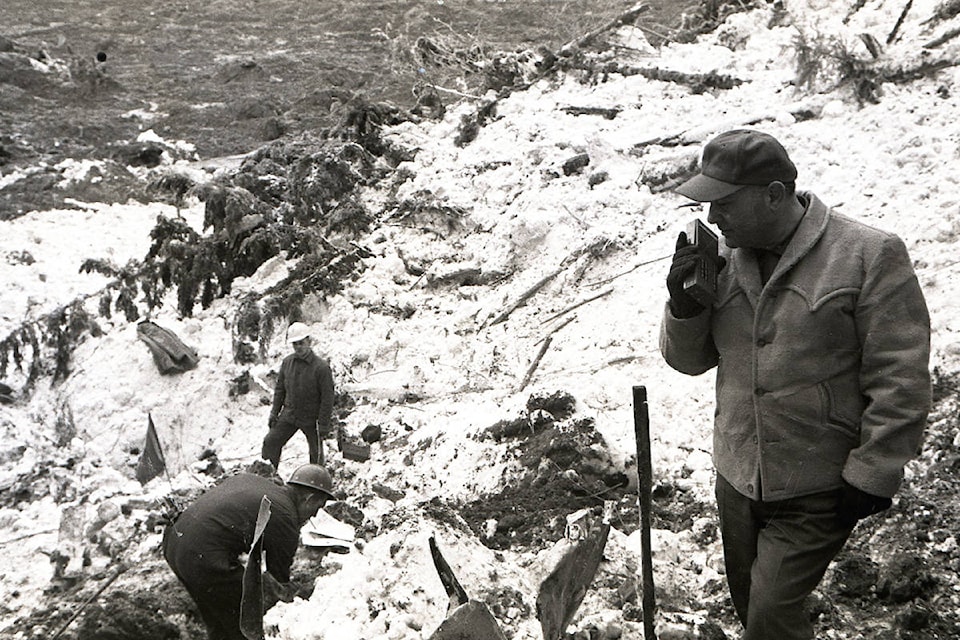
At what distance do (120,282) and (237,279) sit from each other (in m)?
1.23

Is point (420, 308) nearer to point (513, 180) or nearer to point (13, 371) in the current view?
point (513, 180)

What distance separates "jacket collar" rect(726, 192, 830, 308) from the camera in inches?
96.4

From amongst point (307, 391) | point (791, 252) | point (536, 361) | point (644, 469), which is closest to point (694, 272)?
point (791, 252)

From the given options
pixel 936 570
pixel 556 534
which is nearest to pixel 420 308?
pixel 556 534

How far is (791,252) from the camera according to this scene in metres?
2.47

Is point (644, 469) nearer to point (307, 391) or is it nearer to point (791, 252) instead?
point (791, 252)

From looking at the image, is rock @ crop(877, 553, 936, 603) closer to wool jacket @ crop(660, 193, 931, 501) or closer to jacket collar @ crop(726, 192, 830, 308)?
wool jacket @ crop(660, 193, 931, 501)

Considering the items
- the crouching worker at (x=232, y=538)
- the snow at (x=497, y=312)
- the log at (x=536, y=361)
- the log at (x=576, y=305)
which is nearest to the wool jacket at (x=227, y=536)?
the crouching worker at (x=232, y=538)

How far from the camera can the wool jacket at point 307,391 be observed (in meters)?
6.79

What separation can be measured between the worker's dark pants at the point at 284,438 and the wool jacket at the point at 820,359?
465cm

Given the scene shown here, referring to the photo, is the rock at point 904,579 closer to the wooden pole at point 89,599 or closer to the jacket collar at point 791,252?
the jacket collar at point 791,252

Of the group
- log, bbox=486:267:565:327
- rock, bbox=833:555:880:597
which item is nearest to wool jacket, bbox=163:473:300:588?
rock, bbox=833:555:880:597

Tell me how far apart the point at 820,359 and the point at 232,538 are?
2898mm

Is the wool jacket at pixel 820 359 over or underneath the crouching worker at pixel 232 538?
over
